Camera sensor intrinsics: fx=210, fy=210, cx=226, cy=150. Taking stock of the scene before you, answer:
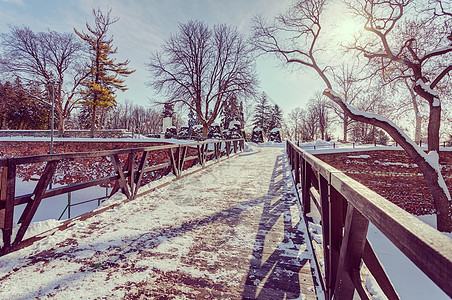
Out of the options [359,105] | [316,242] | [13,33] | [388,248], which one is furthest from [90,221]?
[359,105]

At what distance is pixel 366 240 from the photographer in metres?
1.27

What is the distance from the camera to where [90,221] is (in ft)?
10.4

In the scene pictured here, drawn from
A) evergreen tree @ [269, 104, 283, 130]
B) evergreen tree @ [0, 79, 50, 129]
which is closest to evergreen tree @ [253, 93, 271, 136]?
evergreen tree @ [269, 104, 283, 130]

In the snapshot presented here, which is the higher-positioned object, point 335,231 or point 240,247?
point 335,231

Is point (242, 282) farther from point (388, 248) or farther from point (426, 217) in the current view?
point (426, 217)

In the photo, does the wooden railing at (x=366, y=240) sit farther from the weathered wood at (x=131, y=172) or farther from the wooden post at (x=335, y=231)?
the weathered wood at (x=131, y=172)

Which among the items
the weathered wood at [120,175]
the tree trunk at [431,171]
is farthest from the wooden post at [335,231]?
the tree trunk at [431,171]

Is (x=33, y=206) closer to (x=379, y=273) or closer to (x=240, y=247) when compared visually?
(x=240, y=247)

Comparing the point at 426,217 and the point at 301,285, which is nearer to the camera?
the point at 301,285

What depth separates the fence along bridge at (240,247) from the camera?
1017mm

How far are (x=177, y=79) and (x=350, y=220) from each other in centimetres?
2339

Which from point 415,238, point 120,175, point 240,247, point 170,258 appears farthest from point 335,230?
point 120,175

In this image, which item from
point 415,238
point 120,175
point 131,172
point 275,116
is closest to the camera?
point 415,238

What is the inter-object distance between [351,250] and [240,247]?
1.54 metres
